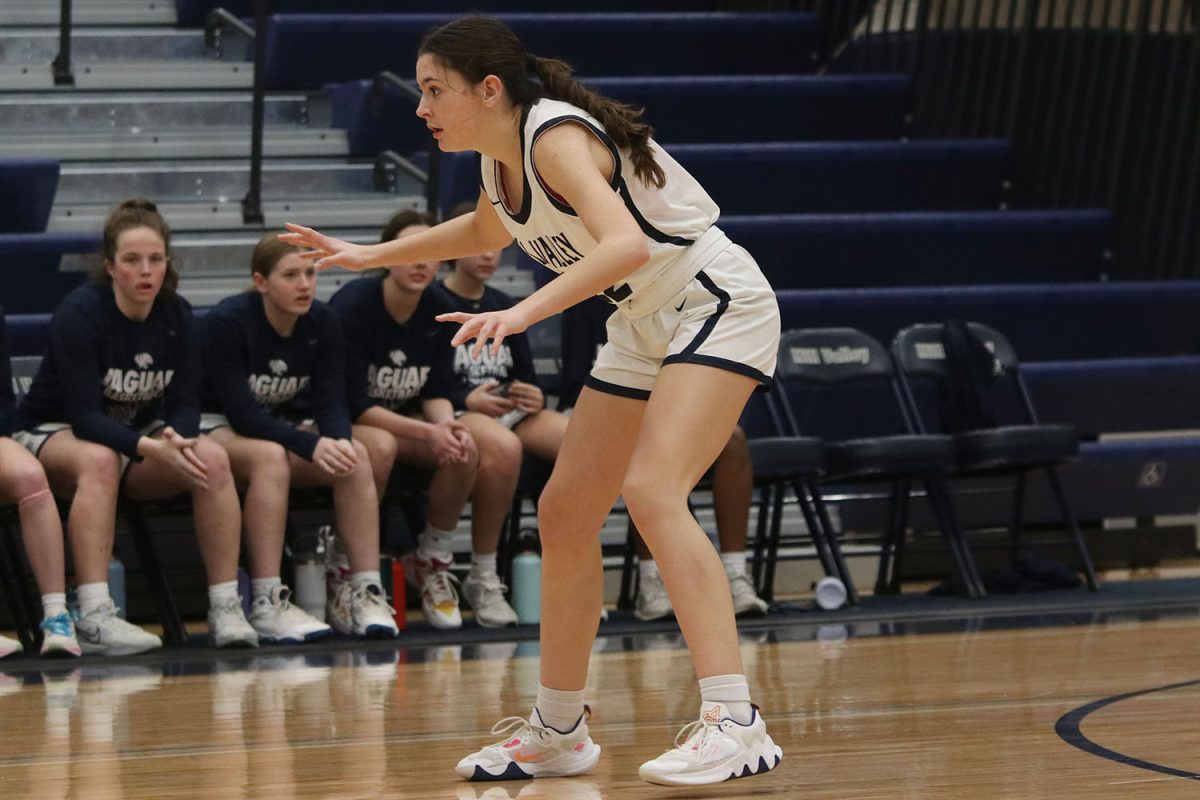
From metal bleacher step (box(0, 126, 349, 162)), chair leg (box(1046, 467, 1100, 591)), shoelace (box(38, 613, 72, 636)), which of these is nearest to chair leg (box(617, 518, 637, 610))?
chair leg (box(1046, 467, 1100, 591))

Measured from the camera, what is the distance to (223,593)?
15.1 feet

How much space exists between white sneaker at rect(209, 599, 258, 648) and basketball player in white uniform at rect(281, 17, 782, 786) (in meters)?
1.85

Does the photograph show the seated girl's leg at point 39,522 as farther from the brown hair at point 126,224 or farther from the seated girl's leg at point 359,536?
the seated girl's leg at point 359,536

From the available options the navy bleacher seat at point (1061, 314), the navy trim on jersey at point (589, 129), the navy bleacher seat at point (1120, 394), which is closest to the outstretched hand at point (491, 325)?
the navy trim on jersey at point (589, 129)

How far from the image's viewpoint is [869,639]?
178 inches

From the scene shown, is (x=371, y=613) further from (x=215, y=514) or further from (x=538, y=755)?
(x=538, y=755)

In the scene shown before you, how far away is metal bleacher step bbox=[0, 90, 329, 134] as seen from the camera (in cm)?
678

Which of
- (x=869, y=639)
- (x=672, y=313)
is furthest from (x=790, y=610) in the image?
(x=672, y=313)

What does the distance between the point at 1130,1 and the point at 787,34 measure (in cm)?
161

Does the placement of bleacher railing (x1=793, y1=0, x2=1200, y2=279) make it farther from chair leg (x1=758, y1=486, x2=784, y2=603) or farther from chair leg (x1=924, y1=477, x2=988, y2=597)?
chair leg (x1=758, y1=486, x2=784, y2=603)

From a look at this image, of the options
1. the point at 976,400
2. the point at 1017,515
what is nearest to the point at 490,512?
the point at 976,400

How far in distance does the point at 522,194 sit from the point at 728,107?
4.92 meters

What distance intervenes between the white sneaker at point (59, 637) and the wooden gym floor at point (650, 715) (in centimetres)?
5

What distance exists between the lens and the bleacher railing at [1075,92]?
7.09m
